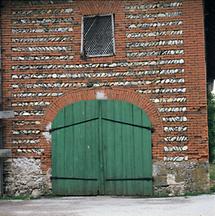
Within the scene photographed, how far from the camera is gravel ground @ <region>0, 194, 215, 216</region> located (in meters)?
10.1

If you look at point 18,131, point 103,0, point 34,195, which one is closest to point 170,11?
point 103,0

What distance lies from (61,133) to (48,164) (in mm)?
875

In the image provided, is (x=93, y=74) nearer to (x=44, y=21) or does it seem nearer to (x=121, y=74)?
(x=121, y=74)

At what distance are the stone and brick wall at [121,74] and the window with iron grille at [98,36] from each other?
6.1 inches

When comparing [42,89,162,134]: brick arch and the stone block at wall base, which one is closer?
[42,89,162,134]: brick arch

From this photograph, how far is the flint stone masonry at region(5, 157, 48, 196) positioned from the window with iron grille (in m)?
3.24

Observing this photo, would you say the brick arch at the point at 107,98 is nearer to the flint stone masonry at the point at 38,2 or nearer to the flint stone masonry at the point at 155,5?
the flint stone masonry at the point at 155,5

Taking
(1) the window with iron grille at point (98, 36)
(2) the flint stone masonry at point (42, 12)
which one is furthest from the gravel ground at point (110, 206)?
(2) the flint stone masonry at point (42, 12)

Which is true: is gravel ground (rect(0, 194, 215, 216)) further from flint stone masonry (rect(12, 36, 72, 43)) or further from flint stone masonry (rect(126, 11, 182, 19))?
flint stone masonry (rect(126, 11, 182, 19))

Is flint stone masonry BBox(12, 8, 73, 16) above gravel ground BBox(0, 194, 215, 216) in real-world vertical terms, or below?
above

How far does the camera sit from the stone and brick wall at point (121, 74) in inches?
502

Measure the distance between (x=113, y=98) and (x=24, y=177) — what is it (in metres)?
3.13

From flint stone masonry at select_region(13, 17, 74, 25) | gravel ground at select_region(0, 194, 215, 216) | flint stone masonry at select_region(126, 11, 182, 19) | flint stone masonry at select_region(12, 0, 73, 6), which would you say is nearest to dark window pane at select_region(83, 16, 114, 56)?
flint stone masonry at select_region(13, 17, 74, 25)

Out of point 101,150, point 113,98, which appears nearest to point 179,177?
point 101,150
